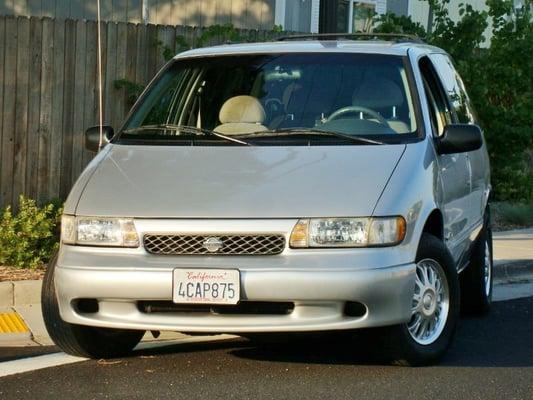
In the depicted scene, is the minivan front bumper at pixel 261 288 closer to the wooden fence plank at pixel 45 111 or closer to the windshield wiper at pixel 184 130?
the windshield wiper at pixel 184 130

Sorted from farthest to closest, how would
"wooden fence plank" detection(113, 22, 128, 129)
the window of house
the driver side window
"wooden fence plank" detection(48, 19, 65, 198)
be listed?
the window of house → "wooden fence plank" detection(113, 22, 128, 129) → "wooden fence plank" detection(48, 19, 65, 198) → the driver side window

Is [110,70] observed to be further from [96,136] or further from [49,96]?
[96,136]

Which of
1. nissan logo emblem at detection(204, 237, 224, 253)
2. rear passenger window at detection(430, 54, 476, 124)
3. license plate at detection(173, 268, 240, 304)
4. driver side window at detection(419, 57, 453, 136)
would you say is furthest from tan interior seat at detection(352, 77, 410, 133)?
license plate at detection(173, 268, 240, 304)

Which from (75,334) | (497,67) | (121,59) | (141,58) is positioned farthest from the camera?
(497,67)

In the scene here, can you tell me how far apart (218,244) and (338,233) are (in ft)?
1.95

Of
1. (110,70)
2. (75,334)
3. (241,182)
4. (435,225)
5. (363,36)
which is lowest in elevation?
(75,334)

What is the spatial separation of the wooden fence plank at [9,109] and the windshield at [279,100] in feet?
10.6

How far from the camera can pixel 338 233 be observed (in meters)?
6.35

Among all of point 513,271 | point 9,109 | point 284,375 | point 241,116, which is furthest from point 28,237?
point 513,271

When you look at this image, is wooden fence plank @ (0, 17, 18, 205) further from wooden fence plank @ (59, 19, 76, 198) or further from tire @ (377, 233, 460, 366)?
tire @ (377, 233, 460, 366)

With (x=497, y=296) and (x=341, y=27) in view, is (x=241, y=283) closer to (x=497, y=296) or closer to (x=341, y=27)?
(x=497, y=296)

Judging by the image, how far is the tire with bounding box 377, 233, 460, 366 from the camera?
261 inches

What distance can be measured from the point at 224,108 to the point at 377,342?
1.88 metres

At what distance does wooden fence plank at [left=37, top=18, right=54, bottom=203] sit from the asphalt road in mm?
3920
